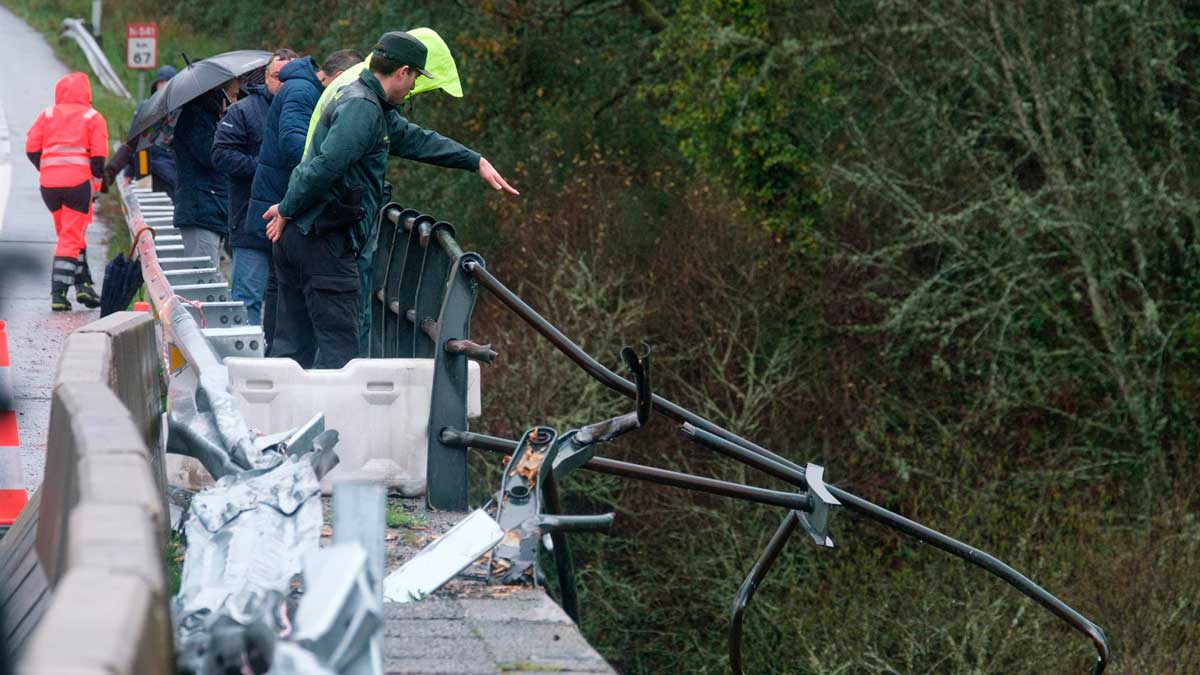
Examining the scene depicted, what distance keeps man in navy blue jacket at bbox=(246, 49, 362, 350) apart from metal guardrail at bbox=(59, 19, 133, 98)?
27.1m

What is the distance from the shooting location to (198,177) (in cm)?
988

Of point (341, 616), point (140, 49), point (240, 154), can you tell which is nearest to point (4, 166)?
point (140, 49)

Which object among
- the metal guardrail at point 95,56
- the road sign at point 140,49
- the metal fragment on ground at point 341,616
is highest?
the metal fragment on ground at point 341,616

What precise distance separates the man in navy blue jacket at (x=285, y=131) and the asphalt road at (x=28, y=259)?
102cm

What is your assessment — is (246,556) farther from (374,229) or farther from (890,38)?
(890,38)

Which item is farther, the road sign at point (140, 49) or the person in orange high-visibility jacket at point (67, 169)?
the road sign at point (140, 49)

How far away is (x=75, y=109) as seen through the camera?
13.0m

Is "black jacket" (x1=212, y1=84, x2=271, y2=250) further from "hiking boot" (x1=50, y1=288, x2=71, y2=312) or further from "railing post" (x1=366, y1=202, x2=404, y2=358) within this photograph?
"hiking boot" (x1=50, y1=288, x2=71, y2=312)

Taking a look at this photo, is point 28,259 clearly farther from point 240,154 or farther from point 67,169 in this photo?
point 67,169

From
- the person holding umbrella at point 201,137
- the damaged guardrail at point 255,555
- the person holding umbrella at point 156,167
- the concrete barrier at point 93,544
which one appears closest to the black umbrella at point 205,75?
the person holding umbrella at point 201,137

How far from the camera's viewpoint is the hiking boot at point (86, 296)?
1304 cm

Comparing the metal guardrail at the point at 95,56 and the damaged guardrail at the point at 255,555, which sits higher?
the damaged guardrail at the point at 255,555

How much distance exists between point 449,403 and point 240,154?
3589mm

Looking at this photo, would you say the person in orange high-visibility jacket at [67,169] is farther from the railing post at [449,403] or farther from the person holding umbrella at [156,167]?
the railing post at [449,403]
